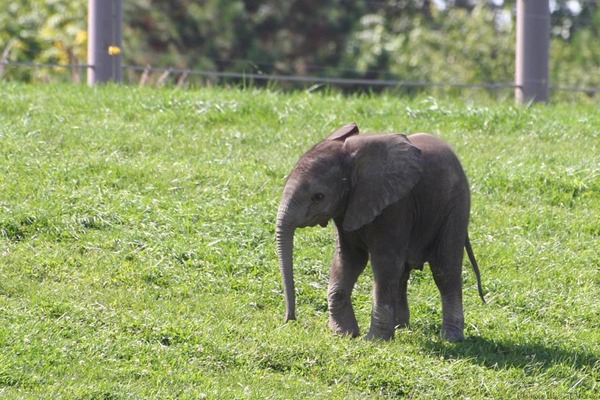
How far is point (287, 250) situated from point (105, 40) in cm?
669

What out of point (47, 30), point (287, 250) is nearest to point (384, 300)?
point (287, 250)

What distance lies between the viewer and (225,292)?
9.00 metres

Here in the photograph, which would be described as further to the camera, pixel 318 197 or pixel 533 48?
pixel 533 48

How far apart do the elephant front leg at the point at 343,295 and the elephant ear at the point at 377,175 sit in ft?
1.44

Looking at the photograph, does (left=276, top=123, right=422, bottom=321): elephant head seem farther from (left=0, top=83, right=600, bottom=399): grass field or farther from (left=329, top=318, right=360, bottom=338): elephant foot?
(left=0, top=83, right=600, bottom=399): grass field

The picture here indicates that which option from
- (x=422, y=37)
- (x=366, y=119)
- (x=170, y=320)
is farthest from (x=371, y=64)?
(x=170, y=320)

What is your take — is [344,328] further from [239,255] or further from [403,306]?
[239,255]

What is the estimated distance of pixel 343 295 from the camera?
8.30 metres

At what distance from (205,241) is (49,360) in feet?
8.82

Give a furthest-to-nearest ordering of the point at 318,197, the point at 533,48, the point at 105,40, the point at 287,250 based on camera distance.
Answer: the point at 533,48 → the point at 105,40 → the point at 318,197 → the point at 287,250

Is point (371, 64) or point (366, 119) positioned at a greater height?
point (366, 119)

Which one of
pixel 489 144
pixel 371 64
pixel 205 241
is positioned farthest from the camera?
pixel 371 64

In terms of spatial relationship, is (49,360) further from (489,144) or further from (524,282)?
(489,144)

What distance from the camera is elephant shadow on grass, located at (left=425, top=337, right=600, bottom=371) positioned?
26.2 ft
